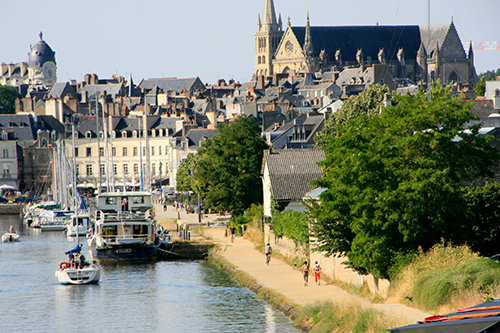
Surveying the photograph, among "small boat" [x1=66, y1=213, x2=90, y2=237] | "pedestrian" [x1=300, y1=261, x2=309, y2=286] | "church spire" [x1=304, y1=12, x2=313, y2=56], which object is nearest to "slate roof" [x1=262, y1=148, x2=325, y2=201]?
"pedestrian" [x1=300, y1=261, x2=309, y2=286]

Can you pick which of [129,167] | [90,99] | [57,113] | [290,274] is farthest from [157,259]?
[90,99]

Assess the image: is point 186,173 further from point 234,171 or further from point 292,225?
point 292,225

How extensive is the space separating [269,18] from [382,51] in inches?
1130

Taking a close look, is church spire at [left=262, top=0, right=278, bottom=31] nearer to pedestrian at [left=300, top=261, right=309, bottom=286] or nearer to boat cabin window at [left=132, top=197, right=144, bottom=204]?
boat cabin window at [left=132, top=197, right=144, bottom=204]

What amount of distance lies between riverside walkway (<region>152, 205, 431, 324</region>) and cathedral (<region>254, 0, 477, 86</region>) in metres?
115

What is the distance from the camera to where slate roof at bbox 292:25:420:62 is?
163 m

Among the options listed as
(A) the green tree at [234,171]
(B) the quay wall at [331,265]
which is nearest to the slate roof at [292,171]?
(B) the quay wall at [331,265]

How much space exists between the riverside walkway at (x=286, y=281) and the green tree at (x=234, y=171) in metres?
2.17

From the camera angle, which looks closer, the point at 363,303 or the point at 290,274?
the point at 363,303

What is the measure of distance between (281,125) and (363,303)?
55690mm

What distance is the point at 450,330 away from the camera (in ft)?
45.1

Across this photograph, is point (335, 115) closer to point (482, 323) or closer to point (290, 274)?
point (290, 274)

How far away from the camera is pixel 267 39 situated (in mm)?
176250

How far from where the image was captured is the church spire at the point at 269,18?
178 m
